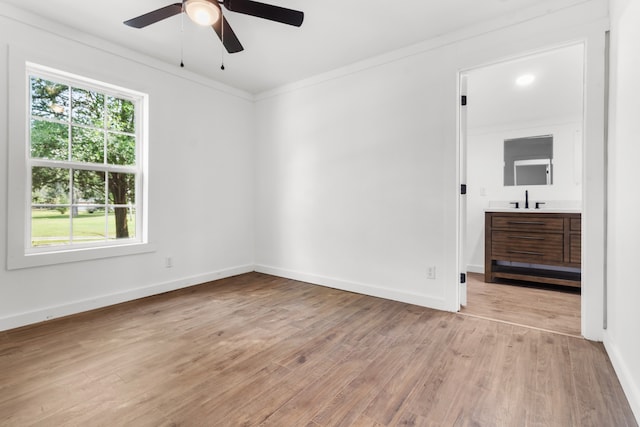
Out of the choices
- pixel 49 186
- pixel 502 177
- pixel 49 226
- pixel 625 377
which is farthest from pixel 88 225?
pixel 502 177

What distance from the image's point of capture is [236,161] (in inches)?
165

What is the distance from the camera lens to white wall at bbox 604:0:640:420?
154 centimetres

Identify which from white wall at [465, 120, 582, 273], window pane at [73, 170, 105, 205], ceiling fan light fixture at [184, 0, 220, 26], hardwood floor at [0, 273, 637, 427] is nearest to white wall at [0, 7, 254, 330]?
hardwood floor at [0, 273, 637, 427]

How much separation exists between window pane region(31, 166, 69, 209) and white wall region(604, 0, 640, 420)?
4069 millimetres

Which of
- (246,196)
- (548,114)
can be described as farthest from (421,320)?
(548,114)

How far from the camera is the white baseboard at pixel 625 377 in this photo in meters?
1.42

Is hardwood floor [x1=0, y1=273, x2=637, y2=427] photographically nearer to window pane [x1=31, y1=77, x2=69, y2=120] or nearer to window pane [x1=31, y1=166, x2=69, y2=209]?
window pane [x1=31, y1=166, x2=69, y2=209]

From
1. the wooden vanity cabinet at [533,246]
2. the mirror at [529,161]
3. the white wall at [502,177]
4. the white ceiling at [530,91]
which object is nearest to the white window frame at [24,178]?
the white ceiling at [530,91]

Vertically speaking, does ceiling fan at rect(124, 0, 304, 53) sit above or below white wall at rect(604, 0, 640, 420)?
above

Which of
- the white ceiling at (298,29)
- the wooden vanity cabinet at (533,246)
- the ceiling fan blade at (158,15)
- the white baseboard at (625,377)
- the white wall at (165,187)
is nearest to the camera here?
the white baseboard at (625,377)

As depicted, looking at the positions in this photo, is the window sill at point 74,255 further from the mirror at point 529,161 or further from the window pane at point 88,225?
the mirror at point 529,161

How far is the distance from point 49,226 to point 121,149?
96 cm

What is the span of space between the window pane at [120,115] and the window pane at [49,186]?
2.15 ft

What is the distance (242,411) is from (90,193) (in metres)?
2.62
